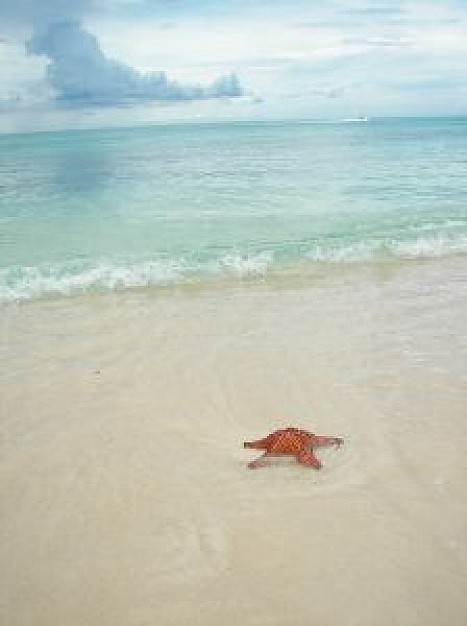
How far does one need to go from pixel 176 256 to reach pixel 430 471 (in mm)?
9649

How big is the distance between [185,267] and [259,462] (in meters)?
8.01

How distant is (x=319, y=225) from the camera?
1767cm

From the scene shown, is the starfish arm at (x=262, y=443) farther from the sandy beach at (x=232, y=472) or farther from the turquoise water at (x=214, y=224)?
the turquoise water at (x=214, y=224)

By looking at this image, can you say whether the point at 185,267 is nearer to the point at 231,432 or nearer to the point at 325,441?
the point at 231,432

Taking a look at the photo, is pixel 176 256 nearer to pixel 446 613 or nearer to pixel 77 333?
pixel 77 333

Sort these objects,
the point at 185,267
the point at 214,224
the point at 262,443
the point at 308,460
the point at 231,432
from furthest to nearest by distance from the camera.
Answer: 1. the point at 214,224
2. the point at 185,267
3. the point at 231,432
4. the point at 262,443
5. the point at 308,460

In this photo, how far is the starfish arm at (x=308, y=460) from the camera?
5973mm

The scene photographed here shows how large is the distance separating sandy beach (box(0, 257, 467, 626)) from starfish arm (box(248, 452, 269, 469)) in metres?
0.07

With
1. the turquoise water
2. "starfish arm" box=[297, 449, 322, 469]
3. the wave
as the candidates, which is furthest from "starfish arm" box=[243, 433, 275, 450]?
A: the turquoise water

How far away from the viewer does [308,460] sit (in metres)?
5.99

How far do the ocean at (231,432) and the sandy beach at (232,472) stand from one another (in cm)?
2

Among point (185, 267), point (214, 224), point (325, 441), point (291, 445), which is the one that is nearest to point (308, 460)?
point (291, 445)

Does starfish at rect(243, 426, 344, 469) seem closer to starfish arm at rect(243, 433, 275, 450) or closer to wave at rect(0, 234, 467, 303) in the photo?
starfish arm at rect(243, 433, 275, 450)

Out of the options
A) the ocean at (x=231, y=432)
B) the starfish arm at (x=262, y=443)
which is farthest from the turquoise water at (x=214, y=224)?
the starfish arm at (x=262, y=443)
